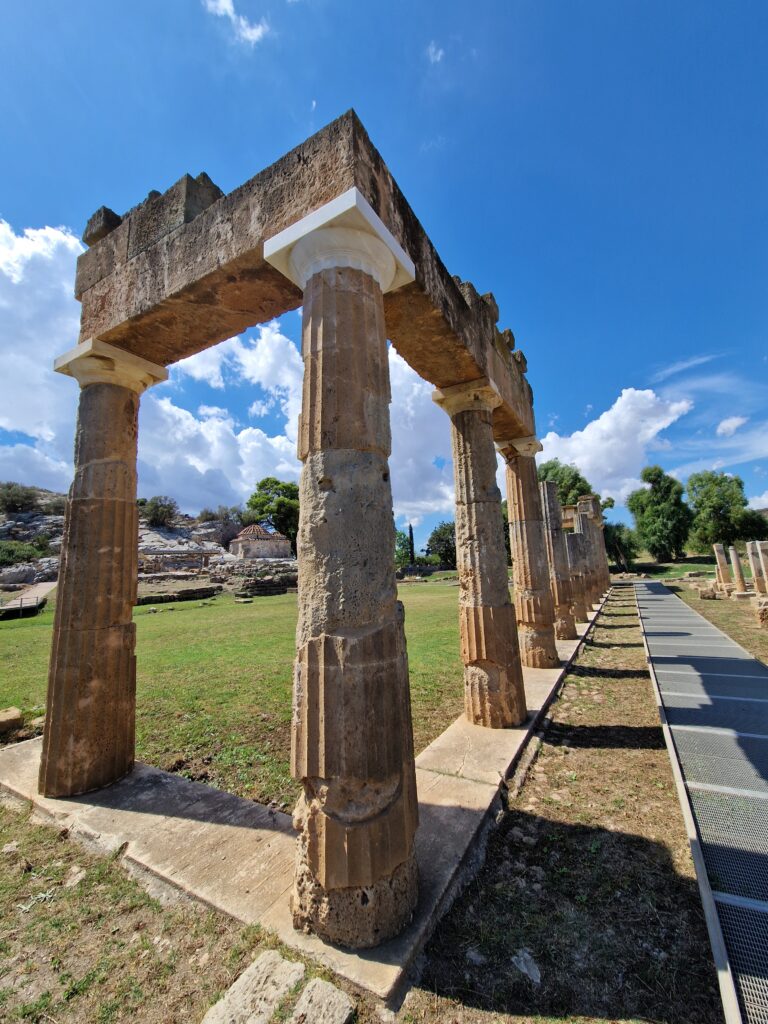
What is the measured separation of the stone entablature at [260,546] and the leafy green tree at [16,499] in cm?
2368

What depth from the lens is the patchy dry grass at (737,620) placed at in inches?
340

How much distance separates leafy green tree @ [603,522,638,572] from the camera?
4084 centimetres

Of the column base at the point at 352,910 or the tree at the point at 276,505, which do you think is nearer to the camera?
the column base at the point at 352,910

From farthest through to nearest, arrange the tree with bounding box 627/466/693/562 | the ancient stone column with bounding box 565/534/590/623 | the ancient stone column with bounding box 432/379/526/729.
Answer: the tree with bounding box 627/466/693/562
the ancient stone column with bounding box 565/534/590/623
the ancient stone column with bounding box 432/379/526/729

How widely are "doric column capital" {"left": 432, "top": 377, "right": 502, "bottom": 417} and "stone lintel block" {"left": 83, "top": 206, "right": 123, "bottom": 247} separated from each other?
3612 millimetres

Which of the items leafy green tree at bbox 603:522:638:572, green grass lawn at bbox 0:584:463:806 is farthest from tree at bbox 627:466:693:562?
green grass lawn at bbox 0:584:463:806

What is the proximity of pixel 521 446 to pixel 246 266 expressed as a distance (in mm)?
5112

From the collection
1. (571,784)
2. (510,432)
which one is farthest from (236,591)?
(571,784)

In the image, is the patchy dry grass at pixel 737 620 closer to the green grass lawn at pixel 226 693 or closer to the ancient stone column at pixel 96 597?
the green grass lawn at pixel 226 693

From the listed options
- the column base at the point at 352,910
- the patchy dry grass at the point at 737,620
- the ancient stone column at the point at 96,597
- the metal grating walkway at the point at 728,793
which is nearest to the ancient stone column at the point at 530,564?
the metal grating walkway at the point at 728,793

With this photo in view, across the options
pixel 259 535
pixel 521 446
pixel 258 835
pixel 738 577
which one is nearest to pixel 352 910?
pixel 258 835

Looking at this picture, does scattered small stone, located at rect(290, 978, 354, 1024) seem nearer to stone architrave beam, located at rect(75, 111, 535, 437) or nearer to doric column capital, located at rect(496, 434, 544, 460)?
stone architrave beam, located at rect(75, 111, 535, 437)

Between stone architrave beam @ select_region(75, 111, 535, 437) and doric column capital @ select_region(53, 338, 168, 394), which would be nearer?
stone architrave beam @ select_region(75, 111, 535, 437)

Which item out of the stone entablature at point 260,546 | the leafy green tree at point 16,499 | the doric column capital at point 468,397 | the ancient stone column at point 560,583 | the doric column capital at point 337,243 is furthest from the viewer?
the leafy green tree at point 16,499
